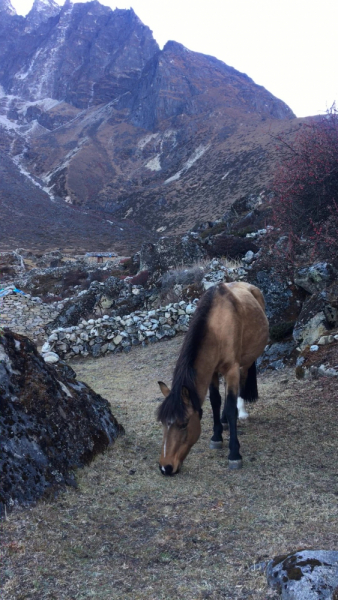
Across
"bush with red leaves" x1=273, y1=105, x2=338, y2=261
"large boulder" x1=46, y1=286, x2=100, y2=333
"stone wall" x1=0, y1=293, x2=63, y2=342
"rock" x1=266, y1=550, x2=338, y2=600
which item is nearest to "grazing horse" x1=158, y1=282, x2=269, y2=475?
"bush with red leaves" x1=273, y1=105, x2=338, y2=261

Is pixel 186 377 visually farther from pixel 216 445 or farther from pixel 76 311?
pixel 76 311

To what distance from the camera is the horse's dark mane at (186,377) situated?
15.3ft

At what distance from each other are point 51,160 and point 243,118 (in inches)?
2242

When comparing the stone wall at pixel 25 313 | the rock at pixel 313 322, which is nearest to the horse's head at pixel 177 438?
the rock at pixel 313 322

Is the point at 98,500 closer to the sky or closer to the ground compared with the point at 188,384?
closer to the ground

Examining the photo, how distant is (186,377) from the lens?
15.8 ft

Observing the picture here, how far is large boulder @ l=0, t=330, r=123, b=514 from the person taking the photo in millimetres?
4219

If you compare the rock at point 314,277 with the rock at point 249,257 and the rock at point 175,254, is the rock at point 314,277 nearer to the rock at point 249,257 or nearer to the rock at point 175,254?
the rock at point 249,257

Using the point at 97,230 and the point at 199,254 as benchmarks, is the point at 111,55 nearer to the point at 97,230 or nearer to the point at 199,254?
the point at 97,230

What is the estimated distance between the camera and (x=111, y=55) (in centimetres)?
19750

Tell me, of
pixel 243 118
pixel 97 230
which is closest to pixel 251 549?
pixel 97 230

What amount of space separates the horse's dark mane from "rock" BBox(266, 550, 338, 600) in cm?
196

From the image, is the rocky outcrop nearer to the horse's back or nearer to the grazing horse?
the horse's back

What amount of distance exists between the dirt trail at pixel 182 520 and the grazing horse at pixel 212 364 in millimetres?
429
